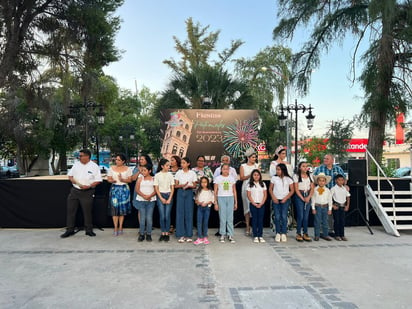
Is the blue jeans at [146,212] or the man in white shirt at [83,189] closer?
the blue jeans at [146,212]

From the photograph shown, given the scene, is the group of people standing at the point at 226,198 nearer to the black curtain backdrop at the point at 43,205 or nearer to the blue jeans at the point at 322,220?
the blue jeans at the point at 322,220

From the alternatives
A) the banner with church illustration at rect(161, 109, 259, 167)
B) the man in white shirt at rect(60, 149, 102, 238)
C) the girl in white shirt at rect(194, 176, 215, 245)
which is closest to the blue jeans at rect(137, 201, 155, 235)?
the girl in white shirt at rect(194, 176, 215, 245)

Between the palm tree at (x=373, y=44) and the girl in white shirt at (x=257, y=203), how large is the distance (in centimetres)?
512

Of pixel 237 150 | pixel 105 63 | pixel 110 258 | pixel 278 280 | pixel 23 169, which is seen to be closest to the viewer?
pixel 278 280

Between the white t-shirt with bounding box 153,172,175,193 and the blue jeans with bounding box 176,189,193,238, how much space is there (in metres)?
0.23

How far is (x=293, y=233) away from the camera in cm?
650

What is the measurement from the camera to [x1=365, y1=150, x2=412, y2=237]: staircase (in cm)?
651

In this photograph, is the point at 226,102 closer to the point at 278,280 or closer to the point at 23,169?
the point at 278,280

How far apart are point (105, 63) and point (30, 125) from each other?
18384mm

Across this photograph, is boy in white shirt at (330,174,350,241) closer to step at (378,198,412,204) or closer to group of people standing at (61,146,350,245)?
group of people standing at (61,146,350,245)

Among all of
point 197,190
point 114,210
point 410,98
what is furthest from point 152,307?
point 410,98

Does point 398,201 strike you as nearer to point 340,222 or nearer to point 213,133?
point 340,222

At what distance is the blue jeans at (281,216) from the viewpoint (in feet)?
19.3

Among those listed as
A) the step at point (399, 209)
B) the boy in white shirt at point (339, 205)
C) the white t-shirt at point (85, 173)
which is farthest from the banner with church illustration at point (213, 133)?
the step at point (399, 209)
